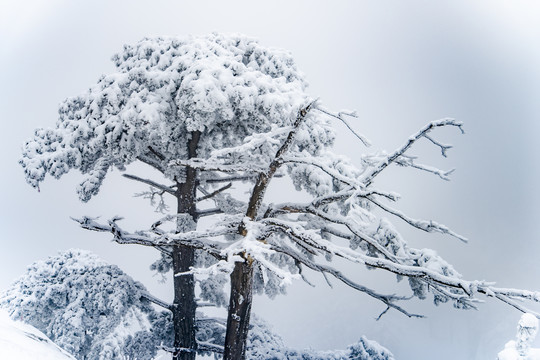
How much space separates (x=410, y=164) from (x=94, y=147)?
5.64 m

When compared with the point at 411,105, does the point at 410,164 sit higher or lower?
lower

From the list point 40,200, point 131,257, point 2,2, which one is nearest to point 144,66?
point 2,2

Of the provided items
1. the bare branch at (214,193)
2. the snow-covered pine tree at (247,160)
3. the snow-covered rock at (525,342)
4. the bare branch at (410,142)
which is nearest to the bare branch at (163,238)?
the snow-covered pine tree at (247,160)

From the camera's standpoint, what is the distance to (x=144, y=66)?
7.73m

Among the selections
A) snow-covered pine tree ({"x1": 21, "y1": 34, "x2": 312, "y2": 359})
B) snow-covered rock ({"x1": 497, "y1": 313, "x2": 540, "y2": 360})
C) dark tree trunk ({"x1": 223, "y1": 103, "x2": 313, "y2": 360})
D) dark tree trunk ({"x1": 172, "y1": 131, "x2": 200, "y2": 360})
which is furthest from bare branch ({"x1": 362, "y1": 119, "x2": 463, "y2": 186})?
dark tree trunk ({"x1": 172, "y1": 131, "x2": 200, "y2": 360})

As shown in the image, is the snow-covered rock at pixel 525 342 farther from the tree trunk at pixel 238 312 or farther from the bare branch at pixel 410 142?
the tree trunk at pixel 238 312

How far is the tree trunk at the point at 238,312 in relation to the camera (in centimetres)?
681

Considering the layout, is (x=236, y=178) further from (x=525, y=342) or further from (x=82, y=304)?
(x=525, y=342)

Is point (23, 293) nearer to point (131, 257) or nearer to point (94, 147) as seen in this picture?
point (94, 147)

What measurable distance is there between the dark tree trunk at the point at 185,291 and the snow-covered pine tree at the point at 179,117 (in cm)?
2

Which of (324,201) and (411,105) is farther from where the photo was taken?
(411,105)

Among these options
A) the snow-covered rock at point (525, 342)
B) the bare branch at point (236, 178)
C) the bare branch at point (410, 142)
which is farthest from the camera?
the bare branch at point (236, 178)

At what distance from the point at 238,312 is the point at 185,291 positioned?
241 centimetres

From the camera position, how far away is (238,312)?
6.82 meters
